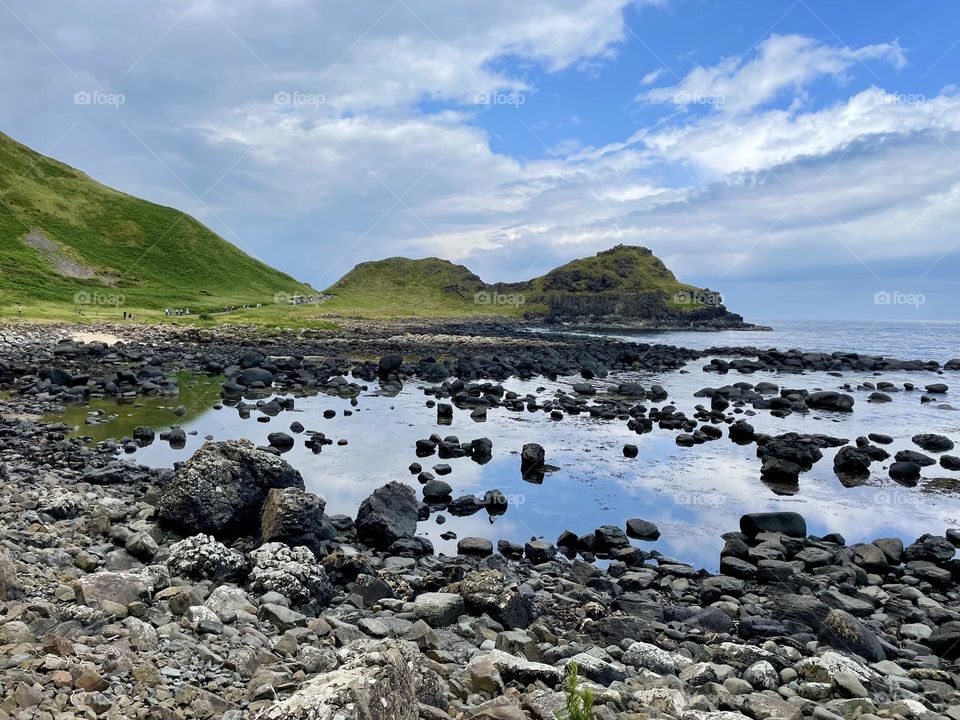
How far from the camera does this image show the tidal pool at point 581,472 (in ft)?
55.4

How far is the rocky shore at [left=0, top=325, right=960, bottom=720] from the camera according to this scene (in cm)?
616

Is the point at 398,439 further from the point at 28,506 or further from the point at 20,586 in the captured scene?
the point at 20,586

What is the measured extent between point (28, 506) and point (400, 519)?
7.57 meters

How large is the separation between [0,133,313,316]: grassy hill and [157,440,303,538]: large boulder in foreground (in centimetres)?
9461

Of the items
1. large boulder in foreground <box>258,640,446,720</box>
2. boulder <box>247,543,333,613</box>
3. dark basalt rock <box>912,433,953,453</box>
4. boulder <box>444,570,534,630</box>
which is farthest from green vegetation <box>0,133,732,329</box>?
large boulder in foreground <box>258,640,446,720</box>

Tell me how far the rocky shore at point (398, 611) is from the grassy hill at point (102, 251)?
3749 inches

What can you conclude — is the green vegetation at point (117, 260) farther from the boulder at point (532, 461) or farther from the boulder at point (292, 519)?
the boulder at point (292, 519)

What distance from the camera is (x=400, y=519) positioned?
581 inches

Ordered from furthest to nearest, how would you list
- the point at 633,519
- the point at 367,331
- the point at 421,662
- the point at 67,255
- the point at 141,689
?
the point at 67,255
the point at 367,331
the point at 633,519
the point at 421,662
the point at 141,689

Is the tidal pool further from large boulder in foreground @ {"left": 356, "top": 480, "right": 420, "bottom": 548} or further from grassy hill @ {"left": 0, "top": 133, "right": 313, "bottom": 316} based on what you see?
grassy hill @ {"left": 0, "top": 133, "right": 313, "bottom": 316}

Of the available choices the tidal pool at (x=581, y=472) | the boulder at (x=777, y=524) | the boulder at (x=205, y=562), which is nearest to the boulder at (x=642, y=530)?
the tidal pool at (x=581, y=472)

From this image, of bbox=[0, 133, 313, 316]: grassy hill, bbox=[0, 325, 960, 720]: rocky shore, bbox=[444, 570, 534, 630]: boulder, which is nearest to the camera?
bbox=[0, 325, 960, 720]: rocky shore

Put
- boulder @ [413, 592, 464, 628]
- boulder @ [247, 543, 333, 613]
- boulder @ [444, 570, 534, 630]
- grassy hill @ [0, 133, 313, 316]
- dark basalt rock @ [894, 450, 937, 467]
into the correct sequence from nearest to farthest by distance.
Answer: boulder @ [413, 592, 464, 628] → boulder @ [247, 543, 333, 613] → boulder @ [444, 570, 534, 630] → dark basalt rock @ [894, 450, 937, 467] → grassy hill @ [0, 133, 313, 316]

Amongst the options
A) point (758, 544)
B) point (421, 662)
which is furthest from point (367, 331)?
point (421, 662)
